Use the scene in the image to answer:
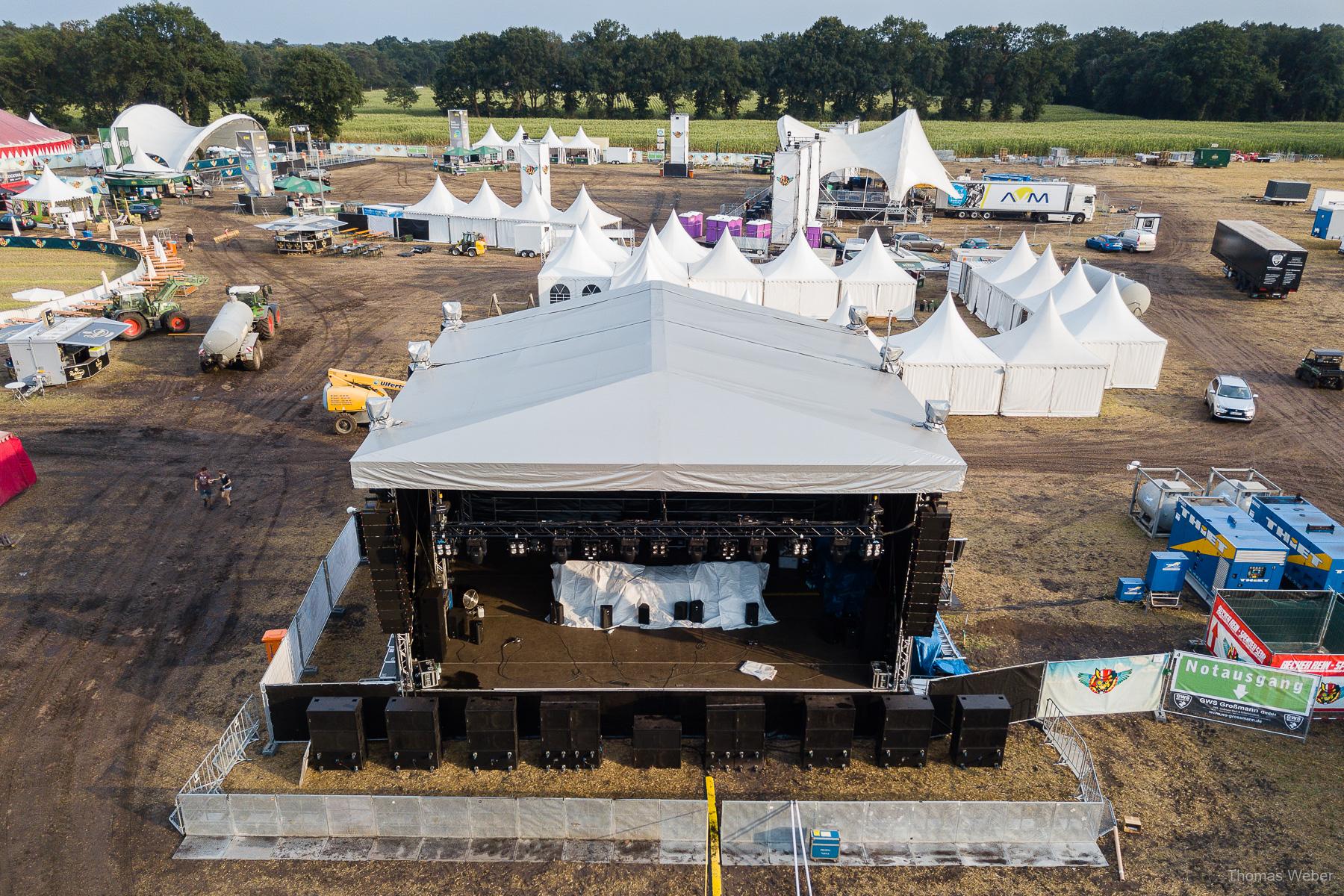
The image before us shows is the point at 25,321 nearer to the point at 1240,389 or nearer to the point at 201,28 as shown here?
the point at 1240,389

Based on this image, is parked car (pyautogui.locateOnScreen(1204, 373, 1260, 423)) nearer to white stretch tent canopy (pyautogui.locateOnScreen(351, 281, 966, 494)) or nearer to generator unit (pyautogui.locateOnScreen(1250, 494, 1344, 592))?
generator unit (pyautogui.locateOnScreen(1250, 494, 1344, 592))

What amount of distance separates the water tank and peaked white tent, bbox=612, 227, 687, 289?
16.7 meters

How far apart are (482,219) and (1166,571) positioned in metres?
37.8

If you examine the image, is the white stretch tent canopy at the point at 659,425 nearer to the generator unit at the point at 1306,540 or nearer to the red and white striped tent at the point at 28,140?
the generator unit at the point at 1306,540

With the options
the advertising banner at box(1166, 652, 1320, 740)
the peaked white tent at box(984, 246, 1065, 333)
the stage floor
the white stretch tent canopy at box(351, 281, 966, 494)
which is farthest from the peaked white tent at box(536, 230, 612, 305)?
the advertising banner at box(1166, 652, 1320, 740)

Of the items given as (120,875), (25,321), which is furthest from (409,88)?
(120,875)

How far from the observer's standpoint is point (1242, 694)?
12.9 meters

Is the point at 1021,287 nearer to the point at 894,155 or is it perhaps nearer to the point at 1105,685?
the point at 894,155

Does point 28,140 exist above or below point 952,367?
above

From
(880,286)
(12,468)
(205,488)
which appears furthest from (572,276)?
(12,468)

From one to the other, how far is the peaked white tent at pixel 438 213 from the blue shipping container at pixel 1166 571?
128 ft

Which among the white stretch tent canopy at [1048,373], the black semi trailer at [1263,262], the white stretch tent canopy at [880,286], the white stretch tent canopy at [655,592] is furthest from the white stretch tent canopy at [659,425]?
the black semi trailer at [1263,262]

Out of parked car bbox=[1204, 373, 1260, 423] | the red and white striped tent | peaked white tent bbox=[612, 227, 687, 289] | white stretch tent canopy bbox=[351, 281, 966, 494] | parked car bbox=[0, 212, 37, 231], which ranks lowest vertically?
parked car bbox=[1204, 373, 1260, 423]

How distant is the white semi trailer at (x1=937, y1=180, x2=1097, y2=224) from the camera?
172ft
